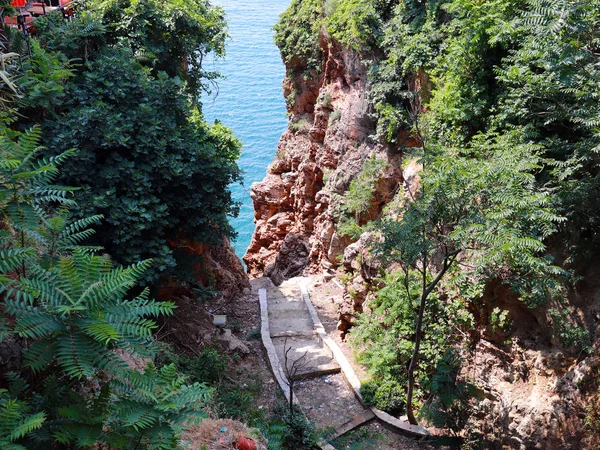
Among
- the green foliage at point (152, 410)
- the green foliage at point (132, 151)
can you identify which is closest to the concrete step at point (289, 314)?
the green foliage at point (132, 151)

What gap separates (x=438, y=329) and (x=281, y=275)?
489 inches

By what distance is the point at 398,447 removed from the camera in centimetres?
909

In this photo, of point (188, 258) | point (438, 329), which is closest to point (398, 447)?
point (438, 329)

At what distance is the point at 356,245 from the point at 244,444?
9.43m

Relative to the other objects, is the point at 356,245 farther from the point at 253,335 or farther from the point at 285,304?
the point at 253,335

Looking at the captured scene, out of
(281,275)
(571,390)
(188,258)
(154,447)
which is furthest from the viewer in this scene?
(281,275)

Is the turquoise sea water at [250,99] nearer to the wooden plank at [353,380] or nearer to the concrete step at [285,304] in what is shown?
the concrete step at [285,304]

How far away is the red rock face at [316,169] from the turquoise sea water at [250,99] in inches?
527

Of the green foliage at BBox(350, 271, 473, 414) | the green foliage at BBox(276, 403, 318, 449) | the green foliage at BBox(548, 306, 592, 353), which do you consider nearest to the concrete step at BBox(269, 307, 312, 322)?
the green foliage at BBox(350, 271, 473, 414)

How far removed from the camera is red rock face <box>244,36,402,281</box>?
56.6 ft

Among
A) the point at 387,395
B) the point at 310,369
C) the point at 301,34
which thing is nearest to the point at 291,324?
the point at 310,369

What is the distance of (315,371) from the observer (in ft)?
37.3

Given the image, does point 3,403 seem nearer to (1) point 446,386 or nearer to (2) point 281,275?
(1) point 446,386

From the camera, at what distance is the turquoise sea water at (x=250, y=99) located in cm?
4006
